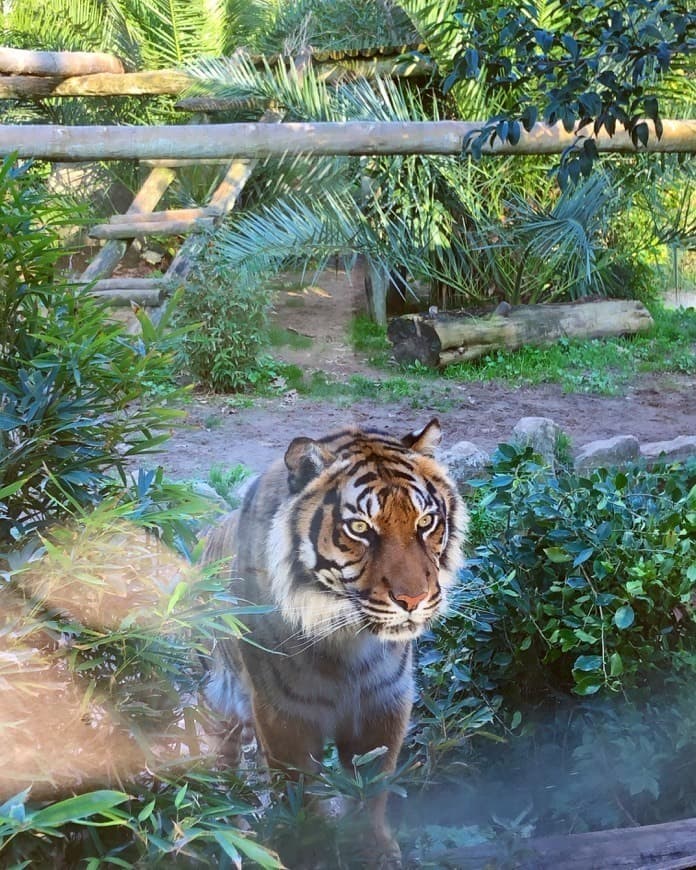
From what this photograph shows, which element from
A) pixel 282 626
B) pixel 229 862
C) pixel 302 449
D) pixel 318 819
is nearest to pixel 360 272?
pixel 302 449

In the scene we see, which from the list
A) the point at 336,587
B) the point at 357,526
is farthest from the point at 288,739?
the point at 357,526

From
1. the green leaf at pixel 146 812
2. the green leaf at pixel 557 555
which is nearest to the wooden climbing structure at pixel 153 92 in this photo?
the green leaf at pixel 557 555

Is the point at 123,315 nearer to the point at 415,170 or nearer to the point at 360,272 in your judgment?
the point at 360,272

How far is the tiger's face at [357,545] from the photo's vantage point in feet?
5.48

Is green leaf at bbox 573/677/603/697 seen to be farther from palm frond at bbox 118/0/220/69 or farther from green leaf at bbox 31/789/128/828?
palm frond at bbox 118/0/220/69

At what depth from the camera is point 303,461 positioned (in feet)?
5.52

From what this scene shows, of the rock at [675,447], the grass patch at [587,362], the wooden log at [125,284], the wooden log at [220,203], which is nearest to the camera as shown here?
the wooden log at [125,284]

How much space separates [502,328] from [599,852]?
1.44 m

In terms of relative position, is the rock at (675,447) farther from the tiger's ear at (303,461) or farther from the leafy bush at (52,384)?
the leafy bush at (52,384)

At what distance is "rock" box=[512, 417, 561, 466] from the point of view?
2641 mm

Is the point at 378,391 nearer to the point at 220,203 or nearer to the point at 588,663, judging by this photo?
the point at 220,203

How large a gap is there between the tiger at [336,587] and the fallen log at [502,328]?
74 centimetres

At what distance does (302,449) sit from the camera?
1.67 metres

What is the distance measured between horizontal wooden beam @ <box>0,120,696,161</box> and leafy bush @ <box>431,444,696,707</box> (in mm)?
823
